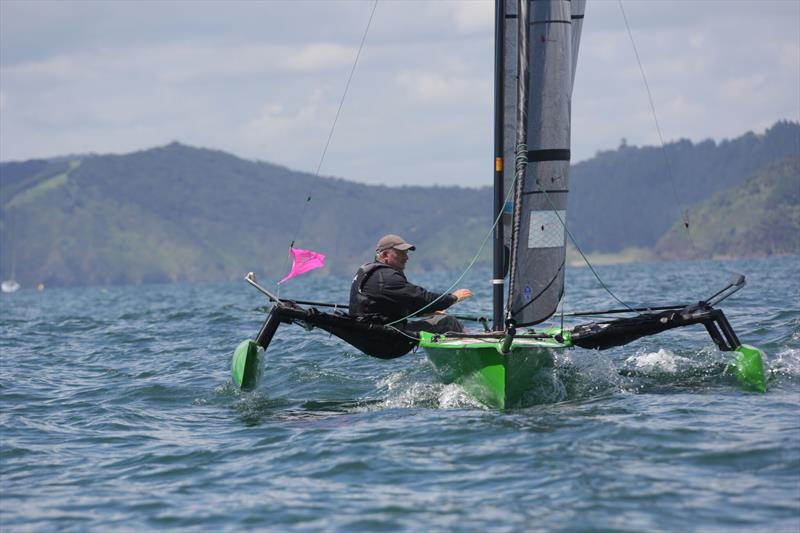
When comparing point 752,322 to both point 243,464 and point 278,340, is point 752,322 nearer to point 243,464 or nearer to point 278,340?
point 278,340

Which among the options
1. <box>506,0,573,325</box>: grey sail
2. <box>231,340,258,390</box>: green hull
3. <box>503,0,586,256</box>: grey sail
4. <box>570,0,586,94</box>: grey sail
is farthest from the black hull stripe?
<box>231,340,258,390</box>: green hull

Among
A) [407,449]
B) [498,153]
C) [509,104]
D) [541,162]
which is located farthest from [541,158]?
[407,449]

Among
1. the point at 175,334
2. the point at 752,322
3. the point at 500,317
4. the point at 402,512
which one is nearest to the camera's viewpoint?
the point at 402,512

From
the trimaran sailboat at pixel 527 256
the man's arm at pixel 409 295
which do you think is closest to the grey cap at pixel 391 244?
the man's arm at pixel 409 295

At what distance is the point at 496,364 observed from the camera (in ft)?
37.1

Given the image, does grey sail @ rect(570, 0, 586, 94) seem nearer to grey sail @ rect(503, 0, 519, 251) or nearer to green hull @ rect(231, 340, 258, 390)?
grey sail @ rect(503, 0, 519, 251)

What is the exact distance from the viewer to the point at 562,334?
11.7m

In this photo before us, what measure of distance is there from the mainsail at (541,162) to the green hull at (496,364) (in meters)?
0.68

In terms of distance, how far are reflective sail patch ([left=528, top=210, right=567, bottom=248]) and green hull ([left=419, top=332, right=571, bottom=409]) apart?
1.21 meters

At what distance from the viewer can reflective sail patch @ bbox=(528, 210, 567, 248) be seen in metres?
12.2

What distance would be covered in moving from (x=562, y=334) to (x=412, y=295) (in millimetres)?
2115

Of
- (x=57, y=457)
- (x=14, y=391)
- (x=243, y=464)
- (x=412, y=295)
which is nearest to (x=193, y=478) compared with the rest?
(x=243, y=464)

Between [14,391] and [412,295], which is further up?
[412,295]

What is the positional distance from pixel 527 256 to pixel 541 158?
1.04 m
